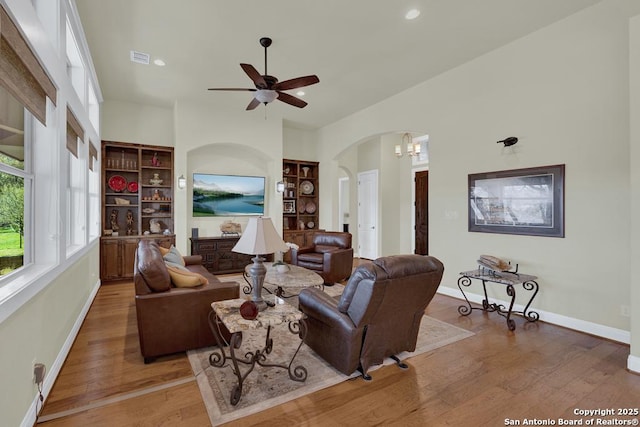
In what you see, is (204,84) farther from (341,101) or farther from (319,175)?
(319,175)

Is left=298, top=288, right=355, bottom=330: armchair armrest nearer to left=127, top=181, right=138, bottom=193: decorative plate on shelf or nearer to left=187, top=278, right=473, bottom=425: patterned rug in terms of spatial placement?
left=187, top=278, right=473, bottom=425: patterned rug

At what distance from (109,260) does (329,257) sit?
3.91 m

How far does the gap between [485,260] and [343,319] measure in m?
2.50

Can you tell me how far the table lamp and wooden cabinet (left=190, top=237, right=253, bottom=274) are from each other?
13.2ft

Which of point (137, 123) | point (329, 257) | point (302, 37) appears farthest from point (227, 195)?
point (302, 37)

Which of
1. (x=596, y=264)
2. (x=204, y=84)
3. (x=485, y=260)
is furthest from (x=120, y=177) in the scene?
(x=596, y=264)

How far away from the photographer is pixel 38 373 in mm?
1968

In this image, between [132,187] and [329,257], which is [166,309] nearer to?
[329,257]

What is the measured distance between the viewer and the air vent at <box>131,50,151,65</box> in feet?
13.8

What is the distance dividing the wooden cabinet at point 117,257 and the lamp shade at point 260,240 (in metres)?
4.09

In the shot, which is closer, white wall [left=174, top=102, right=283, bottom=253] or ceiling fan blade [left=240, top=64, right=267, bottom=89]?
ceiling fan blade [left=240, top=64, right=267, bottom=89]

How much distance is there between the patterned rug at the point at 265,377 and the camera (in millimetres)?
2111

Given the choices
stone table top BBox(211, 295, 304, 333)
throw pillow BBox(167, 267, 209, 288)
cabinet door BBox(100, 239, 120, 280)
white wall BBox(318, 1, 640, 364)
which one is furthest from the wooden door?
cabinet door BBox(100, 239, 120, 280)

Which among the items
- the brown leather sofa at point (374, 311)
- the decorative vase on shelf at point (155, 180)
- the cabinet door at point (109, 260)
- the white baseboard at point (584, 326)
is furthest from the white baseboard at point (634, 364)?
the decorative vase on shelf at point (155, 180)
